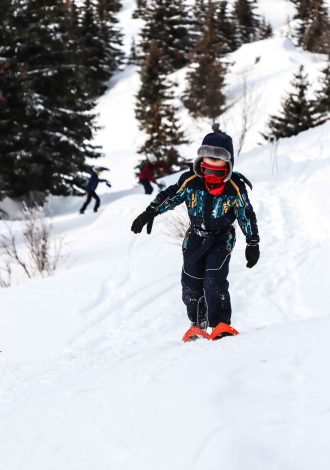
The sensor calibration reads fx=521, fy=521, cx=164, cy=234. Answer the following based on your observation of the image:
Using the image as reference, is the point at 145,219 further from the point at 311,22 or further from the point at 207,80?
the point at 311,22

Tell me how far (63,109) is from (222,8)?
104ft

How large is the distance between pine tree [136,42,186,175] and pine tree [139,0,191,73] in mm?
9309

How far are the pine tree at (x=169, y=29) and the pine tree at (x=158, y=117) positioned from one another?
9.31 metres

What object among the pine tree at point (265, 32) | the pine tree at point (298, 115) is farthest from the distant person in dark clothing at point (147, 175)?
the pine tree at point (265, 32)

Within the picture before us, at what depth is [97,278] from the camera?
6805mm

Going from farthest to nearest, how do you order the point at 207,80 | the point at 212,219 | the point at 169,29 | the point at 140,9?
the point at 140,9 < the point at 169,29 < the point at 207,80 < the point at 212,219

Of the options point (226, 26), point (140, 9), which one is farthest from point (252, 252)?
point (140, 9)

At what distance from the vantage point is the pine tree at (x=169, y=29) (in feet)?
138

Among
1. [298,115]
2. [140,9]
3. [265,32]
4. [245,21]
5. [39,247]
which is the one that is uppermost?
[39,247]

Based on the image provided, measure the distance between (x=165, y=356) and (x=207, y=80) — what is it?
30.6 meters

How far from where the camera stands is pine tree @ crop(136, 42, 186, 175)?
25.7 metres

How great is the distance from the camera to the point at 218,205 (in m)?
3.84

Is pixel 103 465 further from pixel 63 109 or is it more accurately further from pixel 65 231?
pixel 63 109

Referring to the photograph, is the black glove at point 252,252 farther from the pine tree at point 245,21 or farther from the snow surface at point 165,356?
the pine tree at point 245,21
